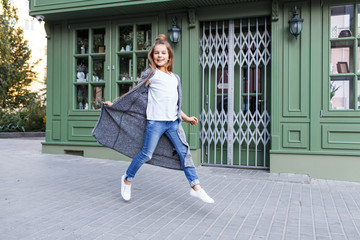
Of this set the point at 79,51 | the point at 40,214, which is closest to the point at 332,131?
the point at 40,214

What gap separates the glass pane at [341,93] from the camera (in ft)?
19.1

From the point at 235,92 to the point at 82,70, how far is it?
3.63 m

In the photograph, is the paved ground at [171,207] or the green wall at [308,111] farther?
the green wall at [308,111]

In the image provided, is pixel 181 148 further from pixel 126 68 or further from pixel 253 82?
pixel 126 68

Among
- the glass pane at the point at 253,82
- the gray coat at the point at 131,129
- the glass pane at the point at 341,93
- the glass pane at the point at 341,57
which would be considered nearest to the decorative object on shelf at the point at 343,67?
the glass pane at the point at 341,57

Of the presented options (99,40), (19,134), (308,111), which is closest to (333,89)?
(308,111)

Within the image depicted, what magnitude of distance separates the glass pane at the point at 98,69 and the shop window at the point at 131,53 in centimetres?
45

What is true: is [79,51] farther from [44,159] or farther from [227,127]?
[227,127]

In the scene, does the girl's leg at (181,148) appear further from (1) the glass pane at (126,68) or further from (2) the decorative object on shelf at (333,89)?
(1) the glass pane at (126,68)

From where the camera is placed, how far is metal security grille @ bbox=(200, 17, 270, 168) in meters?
6.49

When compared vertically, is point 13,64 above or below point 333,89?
above

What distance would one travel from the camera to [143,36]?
7.32 metres

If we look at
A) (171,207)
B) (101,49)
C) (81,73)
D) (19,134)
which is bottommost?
(171,207)

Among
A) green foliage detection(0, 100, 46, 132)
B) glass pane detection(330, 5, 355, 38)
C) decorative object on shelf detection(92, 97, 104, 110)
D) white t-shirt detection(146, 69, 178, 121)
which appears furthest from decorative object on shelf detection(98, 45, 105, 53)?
green foliage detection(0, 100, 46, 132)
